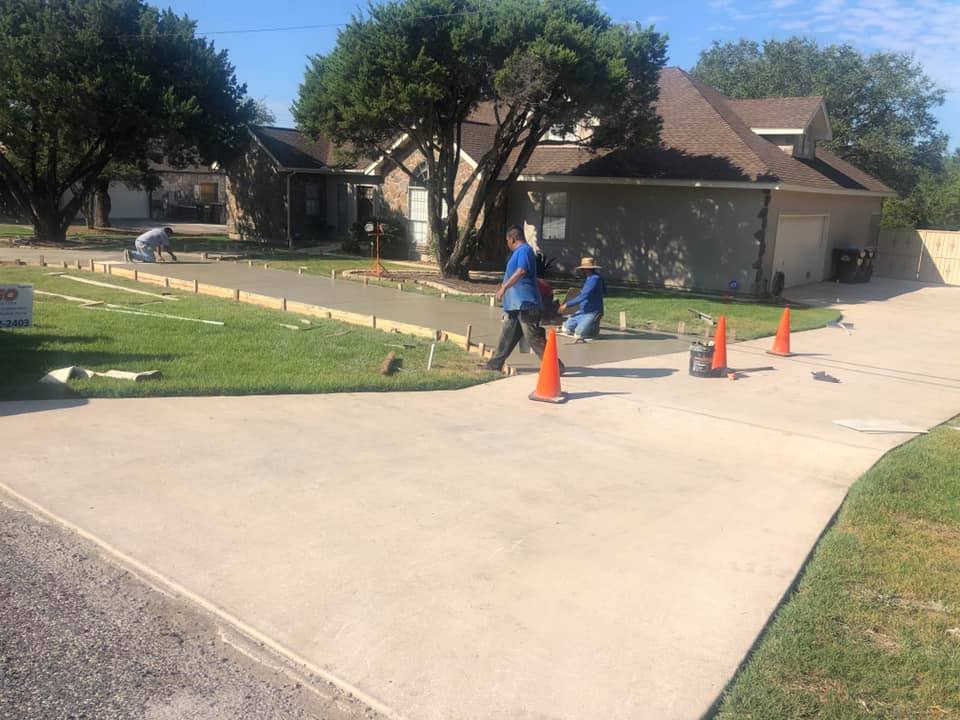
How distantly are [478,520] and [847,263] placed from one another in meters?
Answer: 24.0

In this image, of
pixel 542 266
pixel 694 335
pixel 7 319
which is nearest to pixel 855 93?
pixel 542 266

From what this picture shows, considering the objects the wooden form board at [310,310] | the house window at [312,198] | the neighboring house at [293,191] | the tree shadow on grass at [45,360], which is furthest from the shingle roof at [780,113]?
the tree shadow on grass at [45,360]

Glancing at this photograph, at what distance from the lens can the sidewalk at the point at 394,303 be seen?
41.2ft

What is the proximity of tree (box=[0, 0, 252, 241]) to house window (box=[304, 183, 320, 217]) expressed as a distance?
357 centimetres

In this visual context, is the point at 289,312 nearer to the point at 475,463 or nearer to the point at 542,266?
the point at 475,463

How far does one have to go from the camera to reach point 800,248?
939 inches

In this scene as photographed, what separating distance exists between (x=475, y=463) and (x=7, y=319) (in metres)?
6.45

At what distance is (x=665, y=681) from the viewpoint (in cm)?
377

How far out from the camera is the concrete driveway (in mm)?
3885

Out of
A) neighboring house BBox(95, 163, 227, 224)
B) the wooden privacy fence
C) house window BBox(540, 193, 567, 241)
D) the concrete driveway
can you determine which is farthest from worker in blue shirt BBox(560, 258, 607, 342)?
neighboring house BBox(95, 163, 227, 224)

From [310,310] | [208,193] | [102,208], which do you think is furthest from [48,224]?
[208,193]

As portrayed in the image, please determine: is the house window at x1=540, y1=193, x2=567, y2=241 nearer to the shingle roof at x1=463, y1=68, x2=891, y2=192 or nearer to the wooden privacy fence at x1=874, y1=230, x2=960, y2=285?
the shingle roof at x1=463, y1=68, x2=891, y2=192

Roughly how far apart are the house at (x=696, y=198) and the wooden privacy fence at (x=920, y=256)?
2517 millimetres

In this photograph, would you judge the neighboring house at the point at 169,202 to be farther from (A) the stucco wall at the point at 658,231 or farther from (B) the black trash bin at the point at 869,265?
(B) the black trash bin at the point at 869,265
